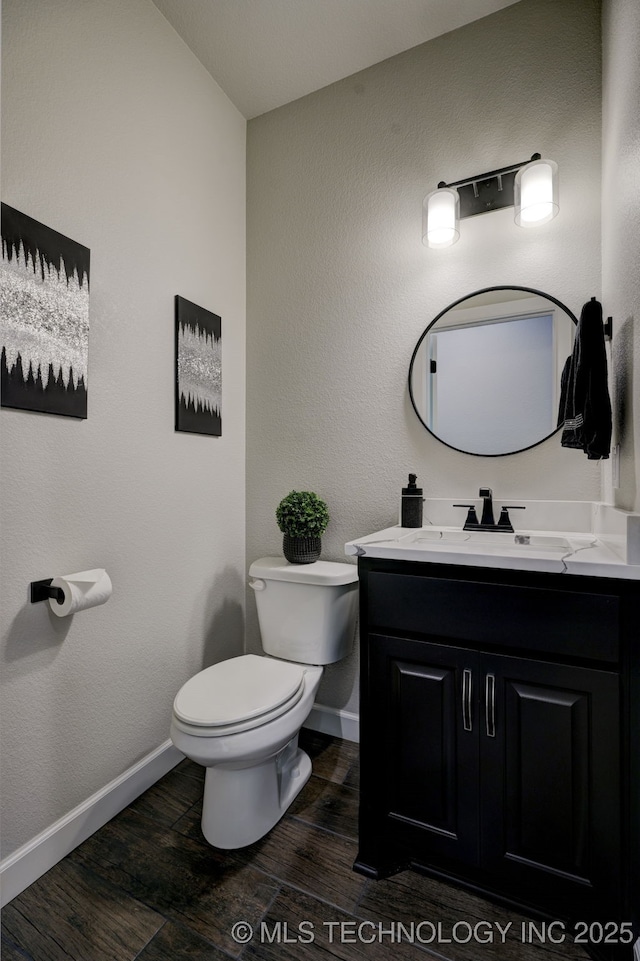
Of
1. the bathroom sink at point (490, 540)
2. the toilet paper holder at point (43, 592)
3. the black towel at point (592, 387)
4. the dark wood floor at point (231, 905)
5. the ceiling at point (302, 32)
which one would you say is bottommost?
the dark wood floor at point (231, 905)

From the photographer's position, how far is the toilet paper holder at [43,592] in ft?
4.16

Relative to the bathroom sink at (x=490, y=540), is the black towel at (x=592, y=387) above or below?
above

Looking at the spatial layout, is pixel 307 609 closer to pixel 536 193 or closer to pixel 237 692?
pixel 237 692

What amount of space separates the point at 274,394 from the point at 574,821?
1820mm

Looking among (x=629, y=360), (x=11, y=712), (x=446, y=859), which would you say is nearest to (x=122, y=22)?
(x=629, y=360)

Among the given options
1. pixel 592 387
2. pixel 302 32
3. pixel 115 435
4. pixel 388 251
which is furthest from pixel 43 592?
pixel 302 32

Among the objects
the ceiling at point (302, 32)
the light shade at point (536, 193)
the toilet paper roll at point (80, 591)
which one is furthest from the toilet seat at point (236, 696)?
the ceiling at point (302, 32)

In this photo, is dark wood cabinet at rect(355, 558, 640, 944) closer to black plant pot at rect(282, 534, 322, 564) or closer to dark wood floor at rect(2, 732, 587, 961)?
dark wood floor at rect(2, 732, 587, 961)

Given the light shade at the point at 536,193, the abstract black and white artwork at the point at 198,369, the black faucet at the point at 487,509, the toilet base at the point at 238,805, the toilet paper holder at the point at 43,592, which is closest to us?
the toilet paper holder at the point at 43,592

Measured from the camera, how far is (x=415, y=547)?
4.09 ft

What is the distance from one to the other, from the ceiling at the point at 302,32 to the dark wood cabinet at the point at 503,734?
2043 millimetres

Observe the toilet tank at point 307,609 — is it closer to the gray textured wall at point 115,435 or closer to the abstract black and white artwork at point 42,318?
the gray textured wall at point 115,435

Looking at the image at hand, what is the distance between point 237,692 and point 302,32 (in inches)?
96.5

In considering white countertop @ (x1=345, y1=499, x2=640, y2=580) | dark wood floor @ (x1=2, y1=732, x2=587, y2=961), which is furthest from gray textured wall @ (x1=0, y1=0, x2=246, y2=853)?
white countertop @ (x1=345, y1=499, x2=640, y2=580)
